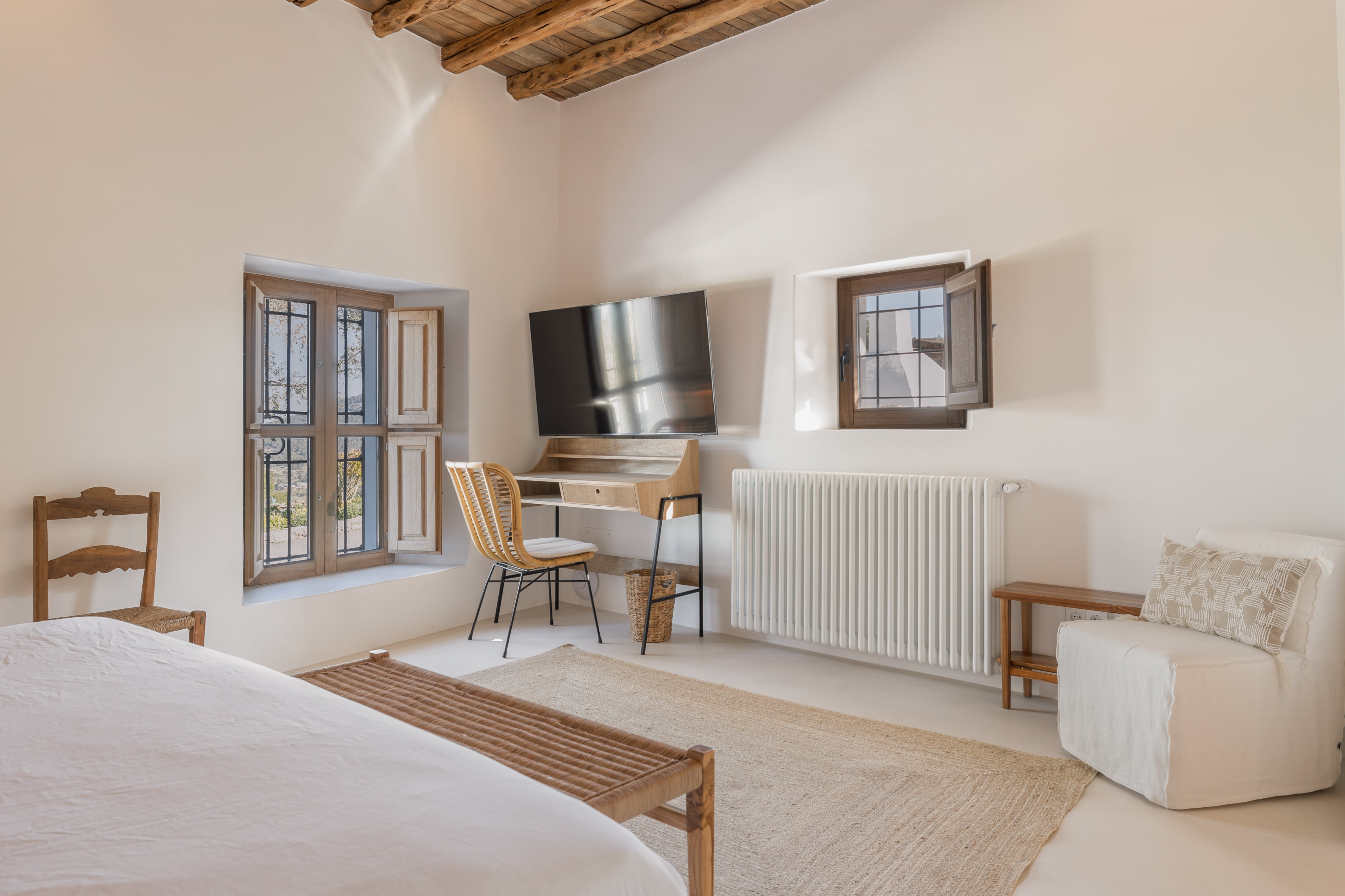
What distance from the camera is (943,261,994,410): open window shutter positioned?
10.0 ft

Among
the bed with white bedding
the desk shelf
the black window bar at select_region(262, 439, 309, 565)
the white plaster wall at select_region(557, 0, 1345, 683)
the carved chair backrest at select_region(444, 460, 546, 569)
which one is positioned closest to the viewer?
the bed with white bedding

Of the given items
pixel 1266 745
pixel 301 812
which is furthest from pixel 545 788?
pixel 1266 745

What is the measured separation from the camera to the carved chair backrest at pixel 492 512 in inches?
139

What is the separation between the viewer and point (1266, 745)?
219 centimetres

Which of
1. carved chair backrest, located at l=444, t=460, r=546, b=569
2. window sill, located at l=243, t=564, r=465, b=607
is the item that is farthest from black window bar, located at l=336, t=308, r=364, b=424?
carved chair backrest, located at l=444, t=460, r=546, b=569

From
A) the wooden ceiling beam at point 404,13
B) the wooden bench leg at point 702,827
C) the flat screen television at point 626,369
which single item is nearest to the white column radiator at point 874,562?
the flat screen television at point 626,369

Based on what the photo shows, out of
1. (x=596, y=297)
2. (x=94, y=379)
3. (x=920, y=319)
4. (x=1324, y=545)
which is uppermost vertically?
(x=596, y=297)

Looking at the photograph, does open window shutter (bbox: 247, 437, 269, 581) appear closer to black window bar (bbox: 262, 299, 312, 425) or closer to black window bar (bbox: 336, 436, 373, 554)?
black window bar (bbox: 262, 299, 312, 425)

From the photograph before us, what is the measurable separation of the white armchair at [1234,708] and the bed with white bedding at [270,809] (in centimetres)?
177

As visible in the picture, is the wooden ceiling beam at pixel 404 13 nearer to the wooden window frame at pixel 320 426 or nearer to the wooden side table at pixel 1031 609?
the wooden window frame at pixel 320 426

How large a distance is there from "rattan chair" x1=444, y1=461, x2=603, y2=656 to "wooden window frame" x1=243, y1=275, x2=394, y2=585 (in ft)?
2.17

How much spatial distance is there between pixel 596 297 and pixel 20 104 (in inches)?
105

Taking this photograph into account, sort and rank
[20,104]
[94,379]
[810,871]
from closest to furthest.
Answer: [810,871]
[20,104]
[94,379]

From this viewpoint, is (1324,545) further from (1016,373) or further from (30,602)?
(30,602)
